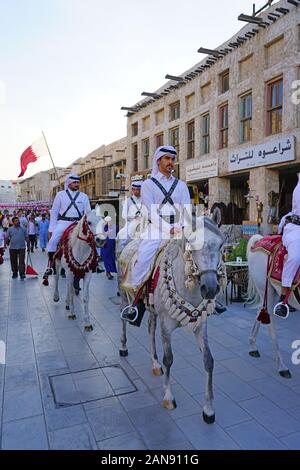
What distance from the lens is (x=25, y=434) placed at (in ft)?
9.69

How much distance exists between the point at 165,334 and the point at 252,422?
1.16 metres

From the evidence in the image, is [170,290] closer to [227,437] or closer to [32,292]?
[227,437]

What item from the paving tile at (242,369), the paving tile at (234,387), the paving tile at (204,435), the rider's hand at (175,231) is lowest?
the paving tile at (242,369)

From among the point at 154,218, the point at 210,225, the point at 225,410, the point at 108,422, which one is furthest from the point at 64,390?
the point at 210,225

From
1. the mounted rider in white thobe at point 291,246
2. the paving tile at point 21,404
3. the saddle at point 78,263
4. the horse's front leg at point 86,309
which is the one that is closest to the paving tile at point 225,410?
the mounted rider in white thobe at point 291,246

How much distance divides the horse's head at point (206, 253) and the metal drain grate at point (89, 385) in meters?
1.84

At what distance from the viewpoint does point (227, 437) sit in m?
2.91

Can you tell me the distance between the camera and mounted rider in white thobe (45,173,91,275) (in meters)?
6.93

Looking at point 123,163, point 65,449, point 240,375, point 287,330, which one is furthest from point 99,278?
point 123,163

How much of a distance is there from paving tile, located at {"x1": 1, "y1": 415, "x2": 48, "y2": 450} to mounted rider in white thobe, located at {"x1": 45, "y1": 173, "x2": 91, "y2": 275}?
430 centimetres

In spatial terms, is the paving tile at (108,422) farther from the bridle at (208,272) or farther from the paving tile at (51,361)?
the bridle at (208,272)

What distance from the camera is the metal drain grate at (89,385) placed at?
358 centimetres

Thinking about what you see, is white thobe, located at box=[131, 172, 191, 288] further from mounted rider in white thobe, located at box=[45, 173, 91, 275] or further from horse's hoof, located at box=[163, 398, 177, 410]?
mounted rider in white thobe, located at box=[45, 173, 91, 275]

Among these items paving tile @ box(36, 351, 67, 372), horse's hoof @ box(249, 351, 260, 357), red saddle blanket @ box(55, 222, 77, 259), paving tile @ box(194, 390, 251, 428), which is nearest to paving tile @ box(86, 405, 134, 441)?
paving tile @ box(194, 390, 251, 428)
